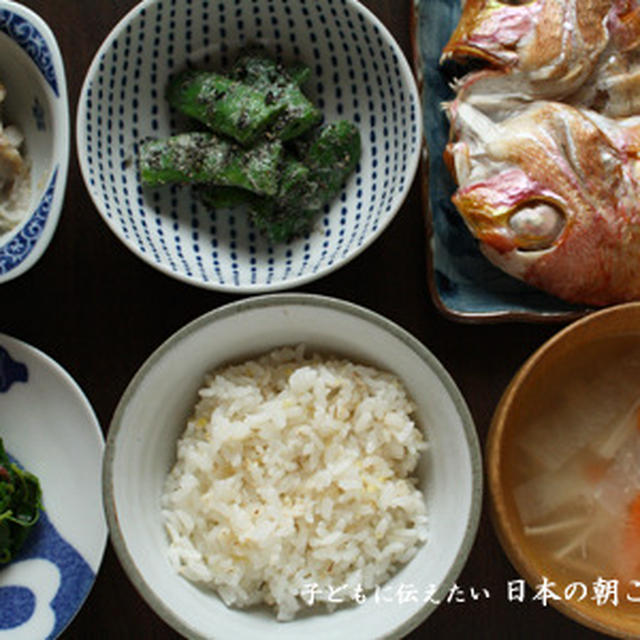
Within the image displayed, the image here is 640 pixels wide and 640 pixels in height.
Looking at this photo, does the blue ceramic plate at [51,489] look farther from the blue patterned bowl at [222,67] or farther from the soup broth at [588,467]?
the soup broth at [588,467]

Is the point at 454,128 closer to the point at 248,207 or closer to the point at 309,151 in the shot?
the point at 309,151

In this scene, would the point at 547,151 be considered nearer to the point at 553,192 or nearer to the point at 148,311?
the point at 553,192

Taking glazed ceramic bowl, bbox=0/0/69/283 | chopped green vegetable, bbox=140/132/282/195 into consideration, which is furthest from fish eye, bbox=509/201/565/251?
glazed ceramic bowl, bbox=0/0/69/283

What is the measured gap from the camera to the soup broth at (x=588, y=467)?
5.36 ft

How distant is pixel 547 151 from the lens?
64.4 inches

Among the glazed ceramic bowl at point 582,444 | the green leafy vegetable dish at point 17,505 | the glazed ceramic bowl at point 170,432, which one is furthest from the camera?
the green leafy vegetable dish at point 17,505

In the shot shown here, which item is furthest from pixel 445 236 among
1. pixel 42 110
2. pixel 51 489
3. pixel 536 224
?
pixel 51 489

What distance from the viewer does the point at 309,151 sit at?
1727mm

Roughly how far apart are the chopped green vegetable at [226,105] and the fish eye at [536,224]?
0.50 metres

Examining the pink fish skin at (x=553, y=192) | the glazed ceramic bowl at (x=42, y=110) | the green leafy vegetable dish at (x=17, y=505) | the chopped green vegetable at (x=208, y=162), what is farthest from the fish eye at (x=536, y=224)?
the green leafy vegetable dish at (x=17, y=505)

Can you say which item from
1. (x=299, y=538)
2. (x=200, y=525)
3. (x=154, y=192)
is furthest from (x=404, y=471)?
(x=154, y=192)

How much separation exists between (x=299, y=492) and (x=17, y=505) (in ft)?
1.95

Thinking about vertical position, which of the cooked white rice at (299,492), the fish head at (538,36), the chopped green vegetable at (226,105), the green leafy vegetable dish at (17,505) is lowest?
the green leafy vegetable dish at (17,505)

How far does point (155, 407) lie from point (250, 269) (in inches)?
14.7
